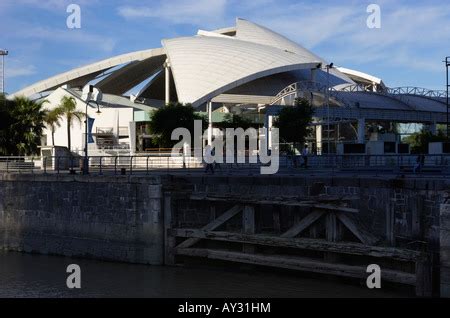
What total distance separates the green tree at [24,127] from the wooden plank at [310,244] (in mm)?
30171

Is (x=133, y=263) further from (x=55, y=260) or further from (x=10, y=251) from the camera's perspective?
(x=10, y=251)

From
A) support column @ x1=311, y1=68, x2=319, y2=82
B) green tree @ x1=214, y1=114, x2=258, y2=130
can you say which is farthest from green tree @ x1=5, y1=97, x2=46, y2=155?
support column @ x1=311, y1=68, x2=319, y2=82

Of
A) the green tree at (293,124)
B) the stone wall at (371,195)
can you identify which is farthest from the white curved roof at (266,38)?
the stone wall at (371,195)

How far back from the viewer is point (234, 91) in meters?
80.0

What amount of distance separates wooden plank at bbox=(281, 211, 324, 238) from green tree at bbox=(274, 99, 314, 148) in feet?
99.2

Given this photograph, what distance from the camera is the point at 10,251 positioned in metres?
26.9

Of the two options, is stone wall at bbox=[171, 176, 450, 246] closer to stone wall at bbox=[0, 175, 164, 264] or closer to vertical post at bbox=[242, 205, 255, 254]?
vertical post at bbox=[242, 205, 255, 254]

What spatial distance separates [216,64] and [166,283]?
57688mm

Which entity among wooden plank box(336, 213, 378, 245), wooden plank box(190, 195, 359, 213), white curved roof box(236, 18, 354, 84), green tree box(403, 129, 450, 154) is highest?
white curved roof box(236, 18, 354, 84)

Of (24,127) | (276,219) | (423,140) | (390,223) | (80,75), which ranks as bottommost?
(276,219)

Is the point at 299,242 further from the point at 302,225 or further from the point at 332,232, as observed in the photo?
the point at 332,232

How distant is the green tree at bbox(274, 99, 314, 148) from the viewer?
50062 mm

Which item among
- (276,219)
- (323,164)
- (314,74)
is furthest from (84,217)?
(314,74)
